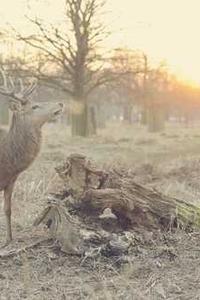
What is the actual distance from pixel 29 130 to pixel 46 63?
21.2m

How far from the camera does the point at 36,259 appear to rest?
6.84 meters

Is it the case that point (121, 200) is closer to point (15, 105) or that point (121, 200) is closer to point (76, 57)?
point (15, 105)

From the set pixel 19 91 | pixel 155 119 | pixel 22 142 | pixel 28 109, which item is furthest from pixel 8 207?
pixel 155 119

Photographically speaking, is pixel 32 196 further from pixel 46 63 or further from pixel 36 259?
pixel 46 63

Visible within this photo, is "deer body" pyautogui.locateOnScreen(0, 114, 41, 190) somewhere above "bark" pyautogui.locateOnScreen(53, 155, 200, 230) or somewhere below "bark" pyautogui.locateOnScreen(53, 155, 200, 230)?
above

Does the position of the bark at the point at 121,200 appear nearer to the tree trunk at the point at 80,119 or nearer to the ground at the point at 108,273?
the ground at the point at 108,273

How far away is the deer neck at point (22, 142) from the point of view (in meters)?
8.16

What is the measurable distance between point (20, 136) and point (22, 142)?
10 centimetres

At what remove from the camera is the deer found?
8.14 m

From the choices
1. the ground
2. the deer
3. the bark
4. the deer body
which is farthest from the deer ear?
the ground

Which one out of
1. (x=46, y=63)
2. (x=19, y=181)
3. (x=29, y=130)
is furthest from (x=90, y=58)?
(x=29, y=130)

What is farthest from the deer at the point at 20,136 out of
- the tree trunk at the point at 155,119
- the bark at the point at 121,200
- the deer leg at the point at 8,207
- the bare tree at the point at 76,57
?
the tree trunk at the point at 155,119

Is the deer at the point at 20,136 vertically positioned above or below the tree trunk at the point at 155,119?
above

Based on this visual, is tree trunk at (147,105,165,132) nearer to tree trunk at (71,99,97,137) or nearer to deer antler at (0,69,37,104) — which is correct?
tree trunk at (71,99,97,137)
